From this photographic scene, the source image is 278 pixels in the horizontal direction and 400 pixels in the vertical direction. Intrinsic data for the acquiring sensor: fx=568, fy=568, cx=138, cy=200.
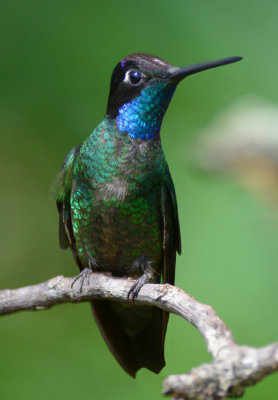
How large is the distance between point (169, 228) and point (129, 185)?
339mm

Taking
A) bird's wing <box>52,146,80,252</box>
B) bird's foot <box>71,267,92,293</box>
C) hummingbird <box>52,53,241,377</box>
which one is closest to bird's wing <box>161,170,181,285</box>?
hummingbird <box>52,53,241,377</box>

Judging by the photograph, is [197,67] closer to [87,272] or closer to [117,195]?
[117,195]

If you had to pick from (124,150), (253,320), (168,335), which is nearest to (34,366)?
(168,335)

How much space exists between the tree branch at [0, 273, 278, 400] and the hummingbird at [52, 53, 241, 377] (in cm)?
12

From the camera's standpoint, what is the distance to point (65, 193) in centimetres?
283

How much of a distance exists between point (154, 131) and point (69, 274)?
1.56 m

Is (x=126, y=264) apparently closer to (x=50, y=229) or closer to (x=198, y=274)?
(x=198, y=274)

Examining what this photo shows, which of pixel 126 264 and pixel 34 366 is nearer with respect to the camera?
pixel 126 264

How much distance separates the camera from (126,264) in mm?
2678

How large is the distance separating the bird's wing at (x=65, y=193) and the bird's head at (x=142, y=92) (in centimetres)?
36

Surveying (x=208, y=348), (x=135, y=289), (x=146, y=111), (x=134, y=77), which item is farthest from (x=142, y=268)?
(x=208, y=348)

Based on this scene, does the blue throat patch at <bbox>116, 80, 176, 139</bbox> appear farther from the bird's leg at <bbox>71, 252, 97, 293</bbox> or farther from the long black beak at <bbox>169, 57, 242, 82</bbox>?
the bird's leg at <bbox>71, 252, 97, 293</bbox>

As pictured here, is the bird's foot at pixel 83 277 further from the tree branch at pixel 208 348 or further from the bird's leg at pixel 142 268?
the bird's leg at pixel 142 268

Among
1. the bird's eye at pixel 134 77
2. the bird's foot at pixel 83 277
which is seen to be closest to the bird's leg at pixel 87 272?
the bird's foot at pixel 83 277
